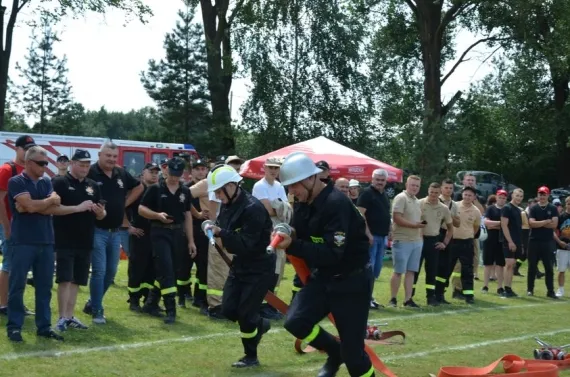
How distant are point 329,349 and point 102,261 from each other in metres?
3.83

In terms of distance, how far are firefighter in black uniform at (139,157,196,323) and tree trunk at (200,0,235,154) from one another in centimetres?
2475

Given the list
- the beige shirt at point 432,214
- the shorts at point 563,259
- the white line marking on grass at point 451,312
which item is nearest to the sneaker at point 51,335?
the white line marking on grass at point 451,312

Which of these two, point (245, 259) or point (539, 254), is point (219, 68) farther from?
point (245, 259)

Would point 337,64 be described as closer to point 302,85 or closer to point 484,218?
point 302,85

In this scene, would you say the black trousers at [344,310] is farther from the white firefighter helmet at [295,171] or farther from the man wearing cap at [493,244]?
the man wearing cap at [493,244]

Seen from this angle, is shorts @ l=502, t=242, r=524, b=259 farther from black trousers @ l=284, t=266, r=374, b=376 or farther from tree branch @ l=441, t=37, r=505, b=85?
tree branch @ l=441, t=37, r=505, b=85

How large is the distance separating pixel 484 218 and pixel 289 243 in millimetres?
11243

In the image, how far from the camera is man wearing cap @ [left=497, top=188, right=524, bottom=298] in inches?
623

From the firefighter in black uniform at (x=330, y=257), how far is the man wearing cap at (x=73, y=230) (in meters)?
3.43

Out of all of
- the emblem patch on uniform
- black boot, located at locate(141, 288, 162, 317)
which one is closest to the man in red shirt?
black boot, located at locate(141, 288, 162, 317)

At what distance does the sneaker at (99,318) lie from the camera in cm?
1024

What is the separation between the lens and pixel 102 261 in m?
10.1

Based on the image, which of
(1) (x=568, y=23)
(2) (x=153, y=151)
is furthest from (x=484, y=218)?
(1) (x=568, y=23)

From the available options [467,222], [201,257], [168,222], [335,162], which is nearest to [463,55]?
[335,162]
